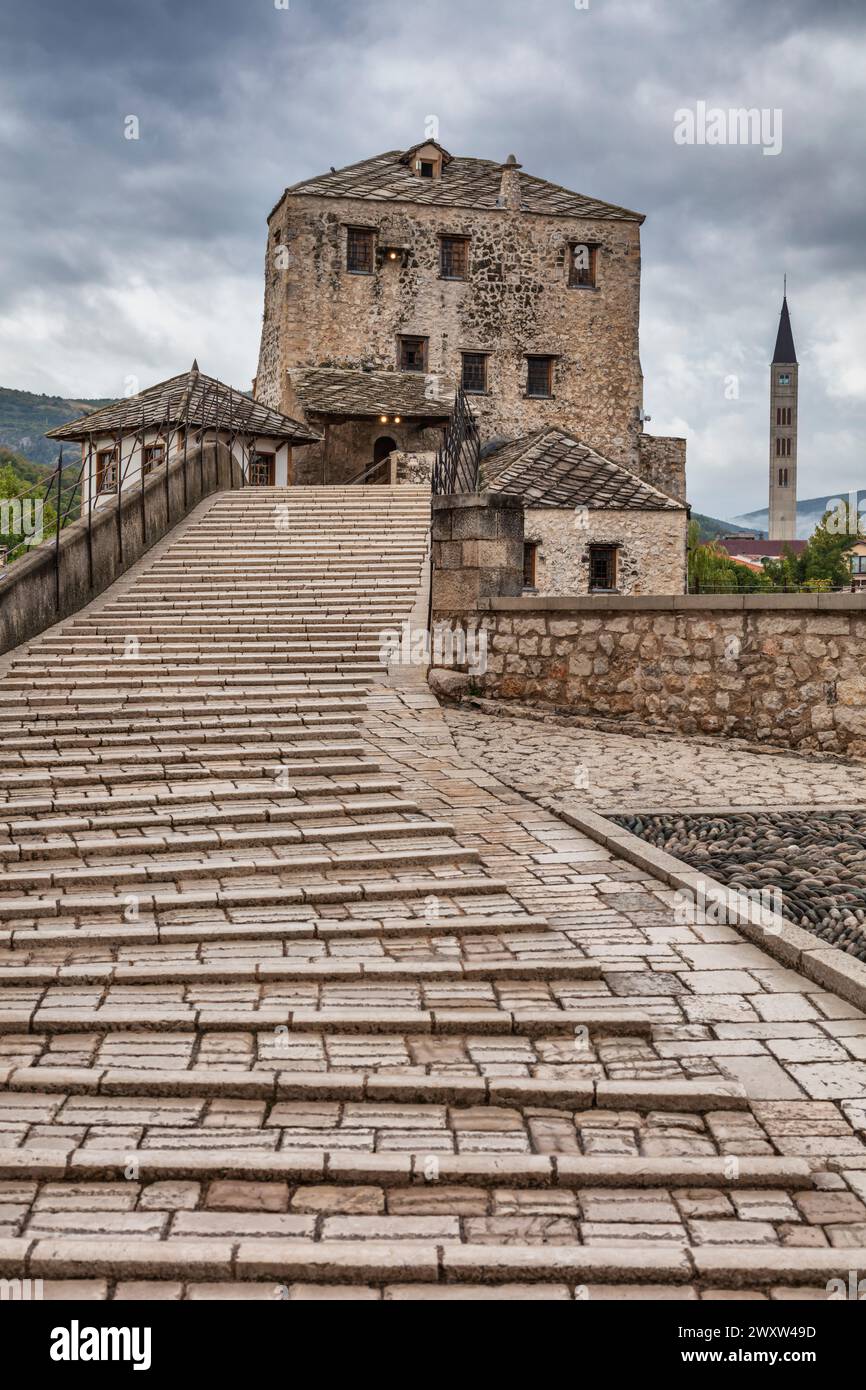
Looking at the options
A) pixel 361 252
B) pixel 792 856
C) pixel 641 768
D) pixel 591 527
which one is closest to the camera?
pixel 792 856

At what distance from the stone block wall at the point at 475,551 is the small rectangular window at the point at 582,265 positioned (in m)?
25.6

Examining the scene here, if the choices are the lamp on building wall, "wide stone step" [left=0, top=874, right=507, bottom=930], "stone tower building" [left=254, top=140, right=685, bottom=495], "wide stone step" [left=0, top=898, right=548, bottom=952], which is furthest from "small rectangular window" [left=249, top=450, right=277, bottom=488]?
"wide stone step" [left=0, top=898, right=548, bottom=952]

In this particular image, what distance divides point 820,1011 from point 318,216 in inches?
1259

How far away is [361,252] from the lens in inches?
1329

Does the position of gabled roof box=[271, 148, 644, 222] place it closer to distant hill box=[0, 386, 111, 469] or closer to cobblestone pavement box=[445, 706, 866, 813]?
cobblestone pavement box=[445, 706, 866, 813]

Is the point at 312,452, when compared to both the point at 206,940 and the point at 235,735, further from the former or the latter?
the point at 206,940

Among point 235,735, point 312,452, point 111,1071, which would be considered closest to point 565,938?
point 111,1071

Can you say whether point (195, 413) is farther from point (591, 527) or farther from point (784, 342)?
point (784, 342)

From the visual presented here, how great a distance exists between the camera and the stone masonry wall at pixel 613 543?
26641 millimetres

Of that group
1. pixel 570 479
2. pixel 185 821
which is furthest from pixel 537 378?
pixel 185 821

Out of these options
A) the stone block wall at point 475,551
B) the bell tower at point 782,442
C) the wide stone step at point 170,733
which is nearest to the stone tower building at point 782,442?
the bell tower at point 782,442

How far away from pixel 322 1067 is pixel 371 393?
28.9 m

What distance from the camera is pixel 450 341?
34500 mm

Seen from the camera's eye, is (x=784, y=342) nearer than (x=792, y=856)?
No
